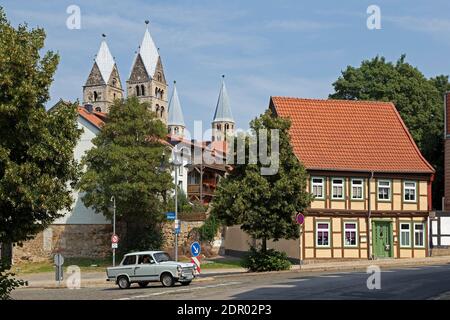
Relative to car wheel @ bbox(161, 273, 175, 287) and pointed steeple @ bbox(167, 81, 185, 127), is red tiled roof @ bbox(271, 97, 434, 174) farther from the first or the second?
pointed steeple @ bbox(167, 81, 185, 127)

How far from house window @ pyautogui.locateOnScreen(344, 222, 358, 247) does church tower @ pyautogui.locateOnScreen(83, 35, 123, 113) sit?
315 feet

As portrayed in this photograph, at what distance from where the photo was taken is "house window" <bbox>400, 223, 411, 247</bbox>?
147 ft

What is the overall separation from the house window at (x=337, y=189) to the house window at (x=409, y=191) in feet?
14.1

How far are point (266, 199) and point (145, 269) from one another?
8471 mm

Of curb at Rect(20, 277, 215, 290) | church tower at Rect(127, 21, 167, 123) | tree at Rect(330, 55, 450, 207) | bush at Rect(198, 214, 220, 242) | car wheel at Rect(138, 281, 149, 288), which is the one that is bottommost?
curb at Rect(20, 277, 215, 290)

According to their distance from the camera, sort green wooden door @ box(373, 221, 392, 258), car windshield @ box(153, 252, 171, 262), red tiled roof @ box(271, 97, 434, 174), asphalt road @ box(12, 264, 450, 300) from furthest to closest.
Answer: red tiled roof @ box(271, 97, 434, 174) < green wooden door @ box(373, 221, 392, 258) < car windshield @ box(153, 252, 171, 262) < asphalt road @ box(12, 264, 450, 300)

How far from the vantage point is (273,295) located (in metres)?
21.3

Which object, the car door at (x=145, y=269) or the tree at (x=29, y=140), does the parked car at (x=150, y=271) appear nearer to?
the car door at (x=145, y=269)

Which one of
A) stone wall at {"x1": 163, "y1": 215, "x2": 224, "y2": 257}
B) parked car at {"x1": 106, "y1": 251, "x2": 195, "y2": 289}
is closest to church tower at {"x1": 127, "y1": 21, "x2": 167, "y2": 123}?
stone wall at {"x1": 163, "y1": 215, "x2": 224, "y2": 257}

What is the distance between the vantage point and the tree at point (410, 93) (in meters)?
61.6

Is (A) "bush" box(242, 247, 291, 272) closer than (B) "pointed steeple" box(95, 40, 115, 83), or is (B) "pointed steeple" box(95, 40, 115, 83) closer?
(A) "bush" box(242, 247, 291, 272)

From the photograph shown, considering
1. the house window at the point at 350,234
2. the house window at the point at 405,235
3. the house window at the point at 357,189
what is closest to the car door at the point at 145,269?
the house window at the point at 350,234

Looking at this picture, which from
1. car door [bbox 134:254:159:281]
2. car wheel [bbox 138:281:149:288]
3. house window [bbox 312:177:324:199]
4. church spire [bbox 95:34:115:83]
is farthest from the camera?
church spire [bbox 95:34:115:83]
